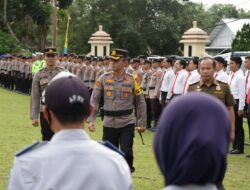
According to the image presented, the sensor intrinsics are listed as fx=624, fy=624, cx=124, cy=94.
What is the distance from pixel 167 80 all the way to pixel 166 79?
0.03 m

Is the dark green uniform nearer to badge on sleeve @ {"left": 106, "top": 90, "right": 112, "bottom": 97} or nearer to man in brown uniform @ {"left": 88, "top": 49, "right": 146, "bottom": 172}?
man in brown uniform @ {"left": 88, "top": 49, "right": 146, "bottom": 172}

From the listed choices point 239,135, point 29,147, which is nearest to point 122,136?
point 239,135

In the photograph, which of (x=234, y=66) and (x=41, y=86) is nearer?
(x=41, y=86)

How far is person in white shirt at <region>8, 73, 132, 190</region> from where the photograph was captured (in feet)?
9.13

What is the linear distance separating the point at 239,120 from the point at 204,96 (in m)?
9.86

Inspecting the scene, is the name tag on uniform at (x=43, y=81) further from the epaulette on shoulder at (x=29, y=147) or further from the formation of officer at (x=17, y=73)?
the formation of officer at (x=17, y=73)

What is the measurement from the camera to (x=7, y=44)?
157 ft

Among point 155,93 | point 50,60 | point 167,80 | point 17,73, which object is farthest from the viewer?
point 17,73

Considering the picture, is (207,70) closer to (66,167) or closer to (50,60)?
(50,60)

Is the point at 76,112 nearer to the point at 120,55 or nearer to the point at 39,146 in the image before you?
the point at 39,146

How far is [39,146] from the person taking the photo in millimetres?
2869

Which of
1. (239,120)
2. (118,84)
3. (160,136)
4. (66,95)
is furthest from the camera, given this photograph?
(239,120)

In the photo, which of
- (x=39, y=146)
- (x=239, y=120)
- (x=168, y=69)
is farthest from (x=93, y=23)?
(x=39, y=146)

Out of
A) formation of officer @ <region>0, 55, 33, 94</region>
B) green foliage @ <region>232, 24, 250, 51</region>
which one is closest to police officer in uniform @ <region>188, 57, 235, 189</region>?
formation of officer @ <region>0, 55, 33, 94</region>
